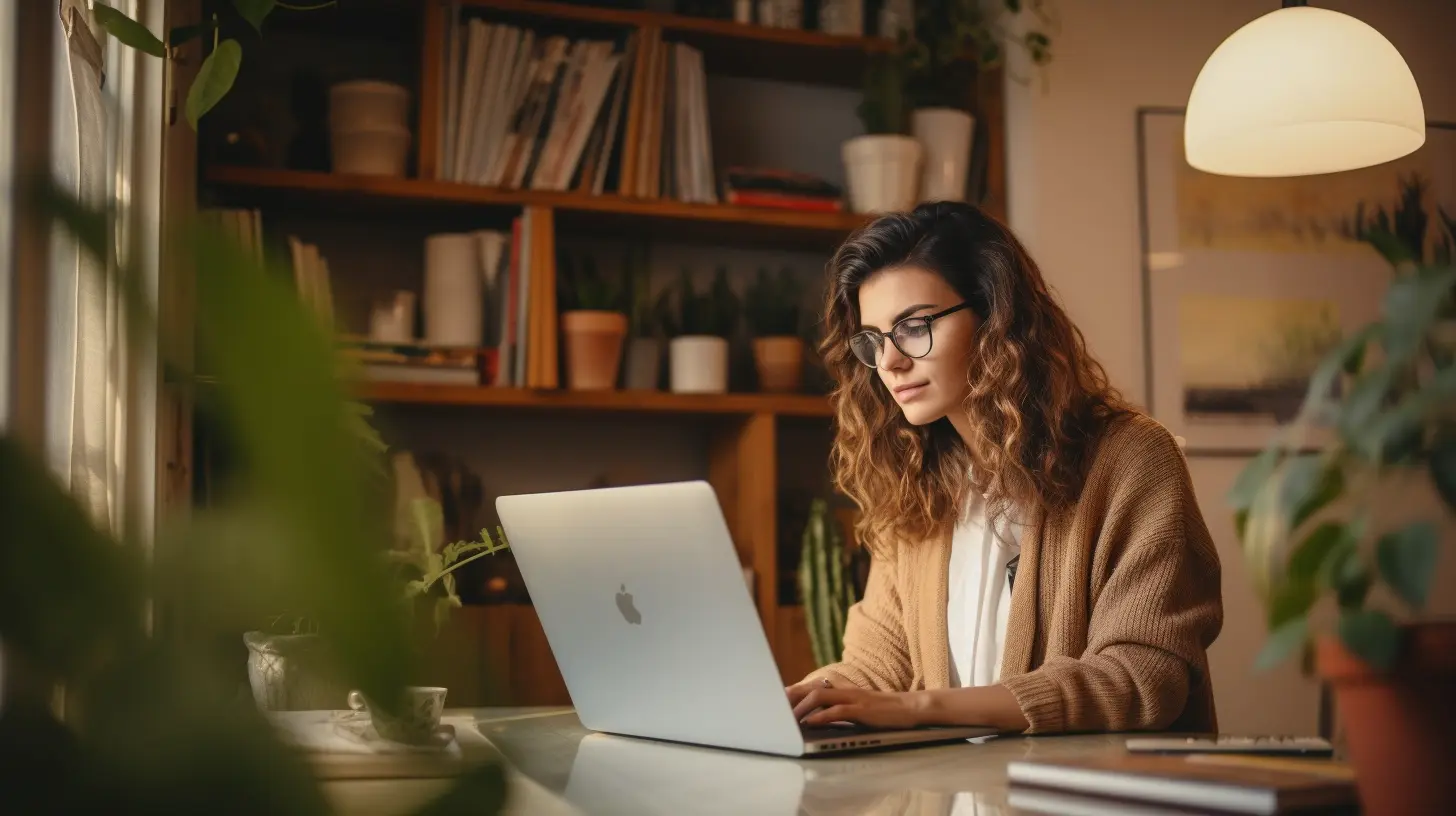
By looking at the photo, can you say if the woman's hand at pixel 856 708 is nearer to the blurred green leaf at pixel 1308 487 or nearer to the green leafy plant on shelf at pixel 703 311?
the blurred green leaf at pixel 1308 487

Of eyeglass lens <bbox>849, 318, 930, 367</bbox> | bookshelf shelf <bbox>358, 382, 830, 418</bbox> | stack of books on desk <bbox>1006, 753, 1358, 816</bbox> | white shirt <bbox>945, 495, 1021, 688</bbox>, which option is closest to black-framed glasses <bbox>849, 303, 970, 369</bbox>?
eyeglass lens <bbox>849, 318, 930, 367</bbox>

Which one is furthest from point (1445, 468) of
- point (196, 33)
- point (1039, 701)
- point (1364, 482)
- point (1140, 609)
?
point (196, 33)

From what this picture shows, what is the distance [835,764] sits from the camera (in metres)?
1.14

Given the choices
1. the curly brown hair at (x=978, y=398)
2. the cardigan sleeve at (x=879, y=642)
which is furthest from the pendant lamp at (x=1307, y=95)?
the cardigan sleeve at (x=879, y=642)

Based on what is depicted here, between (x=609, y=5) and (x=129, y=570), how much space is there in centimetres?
289

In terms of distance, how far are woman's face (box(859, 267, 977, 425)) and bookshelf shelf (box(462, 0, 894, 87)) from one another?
1155 millimetres

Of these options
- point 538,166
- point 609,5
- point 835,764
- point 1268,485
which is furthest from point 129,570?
point 609,5

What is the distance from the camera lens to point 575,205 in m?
2.76

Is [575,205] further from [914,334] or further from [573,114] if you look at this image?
[914,334]

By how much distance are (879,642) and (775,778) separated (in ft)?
2.84

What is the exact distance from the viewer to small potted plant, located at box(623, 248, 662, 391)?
2.87m

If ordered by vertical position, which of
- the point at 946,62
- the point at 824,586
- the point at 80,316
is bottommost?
the point at 824,586

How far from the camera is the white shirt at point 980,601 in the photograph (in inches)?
71.4

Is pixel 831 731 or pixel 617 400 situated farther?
pixel 617 400
